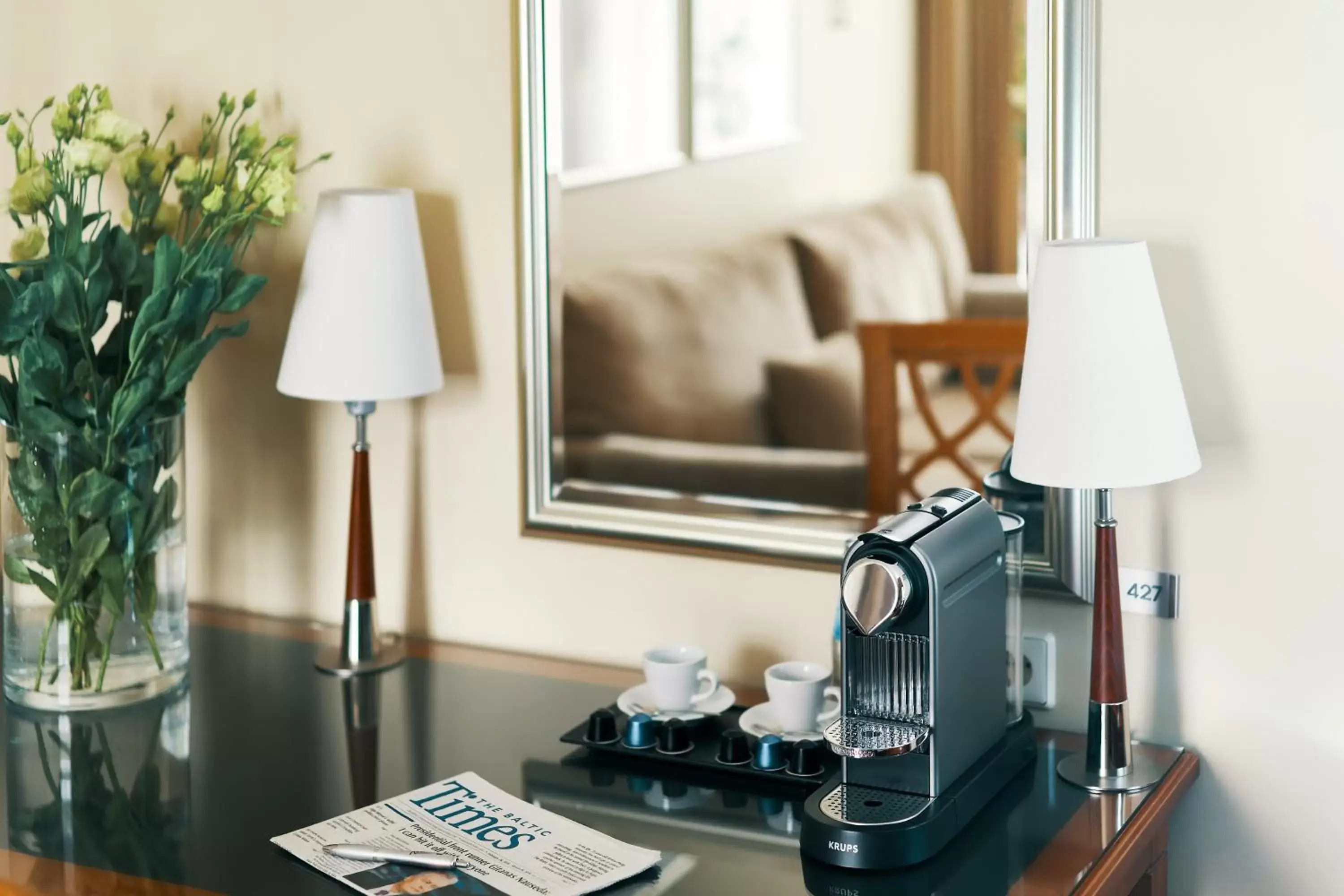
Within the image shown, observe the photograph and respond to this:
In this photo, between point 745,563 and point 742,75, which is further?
point 745,563

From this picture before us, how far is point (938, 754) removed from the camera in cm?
140

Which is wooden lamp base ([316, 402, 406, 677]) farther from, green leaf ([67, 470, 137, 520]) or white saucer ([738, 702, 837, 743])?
white saucer ([738, 702, 837, 743])

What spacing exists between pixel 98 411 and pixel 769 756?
85cm

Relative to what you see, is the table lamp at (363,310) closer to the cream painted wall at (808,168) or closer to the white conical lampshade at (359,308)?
the white conical lampshade at (359,308)

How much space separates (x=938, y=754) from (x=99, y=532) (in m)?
0.98

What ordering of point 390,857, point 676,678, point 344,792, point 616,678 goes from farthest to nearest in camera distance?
point 616,678, point 676,678, point 344,792, point 390,857

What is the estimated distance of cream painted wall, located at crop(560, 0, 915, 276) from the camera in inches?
64.8

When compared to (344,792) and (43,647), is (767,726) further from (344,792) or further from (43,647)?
(43,647)

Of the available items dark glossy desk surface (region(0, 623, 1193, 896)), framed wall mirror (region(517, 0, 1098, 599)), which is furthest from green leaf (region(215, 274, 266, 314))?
dark glossy desk surface (region(0, 623, 1193, 896))

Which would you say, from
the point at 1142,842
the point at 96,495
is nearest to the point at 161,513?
the point at 96,495

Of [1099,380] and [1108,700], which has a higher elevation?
[1099,380]

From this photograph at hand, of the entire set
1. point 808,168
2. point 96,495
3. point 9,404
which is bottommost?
point 96,495

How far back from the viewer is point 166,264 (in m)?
1.74

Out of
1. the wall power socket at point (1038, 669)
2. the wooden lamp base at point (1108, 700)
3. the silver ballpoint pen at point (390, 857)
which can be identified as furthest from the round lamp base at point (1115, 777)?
the silver ballpoint pen at point (390, 857)
